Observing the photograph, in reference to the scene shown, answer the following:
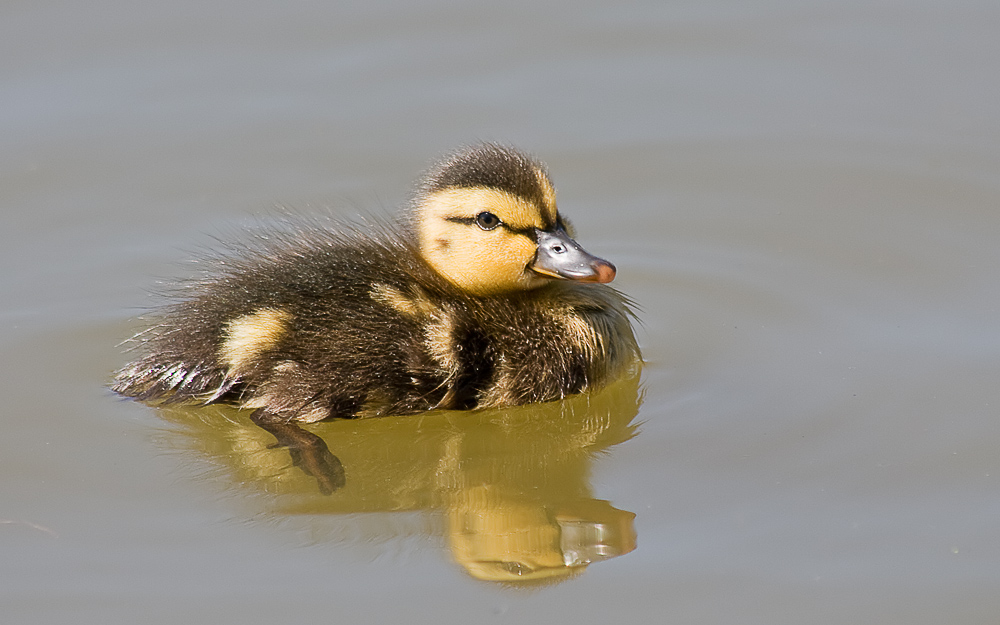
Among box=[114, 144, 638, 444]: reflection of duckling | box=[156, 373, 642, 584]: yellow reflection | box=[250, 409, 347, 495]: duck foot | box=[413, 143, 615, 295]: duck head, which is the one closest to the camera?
box=[156, 373, 642, 584]: yellow reflection

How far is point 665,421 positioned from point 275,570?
53.9 inches

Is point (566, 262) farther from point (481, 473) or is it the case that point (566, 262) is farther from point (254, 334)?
point (254, 334)

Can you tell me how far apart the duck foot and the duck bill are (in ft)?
2.90

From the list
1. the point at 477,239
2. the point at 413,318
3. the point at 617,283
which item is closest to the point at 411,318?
the point at 413,318

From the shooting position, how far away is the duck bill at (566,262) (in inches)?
176

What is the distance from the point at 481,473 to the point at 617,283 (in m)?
1.25

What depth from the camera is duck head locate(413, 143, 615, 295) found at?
4.46 m

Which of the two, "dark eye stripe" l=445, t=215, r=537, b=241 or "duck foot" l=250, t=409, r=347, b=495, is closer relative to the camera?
"duck foot" l=250, t=409, r=347, b=495

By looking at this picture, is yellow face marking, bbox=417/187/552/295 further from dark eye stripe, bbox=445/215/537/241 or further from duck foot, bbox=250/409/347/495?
duck foot, bbox=250/409/347/495

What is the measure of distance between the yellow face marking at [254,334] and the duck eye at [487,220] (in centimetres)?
66

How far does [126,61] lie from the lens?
21.3 ft

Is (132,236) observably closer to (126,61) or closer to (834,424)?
(126,61)

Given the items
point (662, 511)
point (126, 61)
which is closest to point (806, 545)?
point (662, 511)

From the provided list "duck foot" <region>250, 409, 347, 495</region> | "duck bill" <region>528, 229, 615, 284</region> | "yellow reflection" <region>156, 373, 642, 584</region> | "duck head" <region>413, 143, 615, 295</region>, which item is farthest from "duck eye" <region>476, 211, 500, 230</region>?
"duck foot" <region>250, 409, 347, 495</region>
